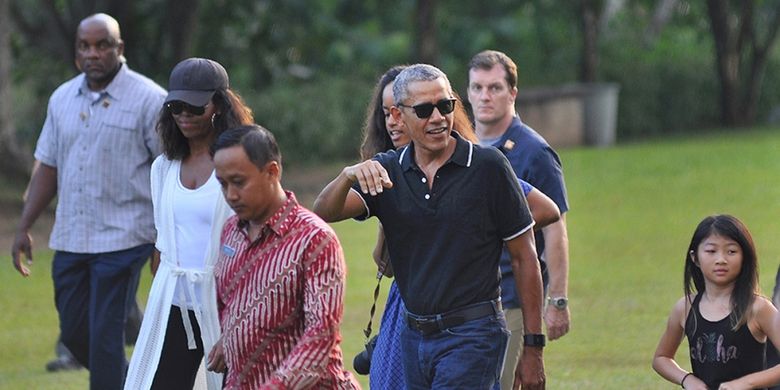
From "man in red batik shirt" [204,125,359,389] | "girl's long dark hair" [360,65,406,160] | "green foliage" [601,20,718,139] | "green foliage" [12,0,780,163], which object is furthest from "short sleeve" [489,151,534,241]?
"green foliage" [601,20,718,139]

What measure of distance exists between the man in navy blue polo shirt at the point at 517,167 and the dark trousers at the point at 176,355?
136cm

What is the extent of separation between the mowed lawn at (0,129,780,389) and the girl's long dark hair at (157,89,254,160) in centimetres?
403

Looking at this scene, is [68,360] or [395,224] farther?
[68,360]

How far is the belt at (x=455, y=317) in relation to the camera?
5711 mm

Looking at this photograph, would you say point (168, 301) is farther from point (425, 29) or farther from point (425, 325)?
point (425, 29)

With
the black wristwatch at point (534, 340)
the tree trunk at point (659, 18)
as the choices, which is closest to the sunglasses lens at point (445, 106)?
→ the black wristwatch at point (534, 340)

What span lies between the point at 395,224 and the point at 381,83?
4.36 ft

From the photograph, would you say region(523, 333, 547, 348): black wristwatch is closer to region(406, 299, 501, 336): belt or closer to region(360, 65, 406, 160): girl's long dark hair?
region(406, 299, 501, 336): belt

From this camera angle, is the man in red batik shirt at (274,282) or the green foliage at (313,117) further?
the green foliage at (313,117)

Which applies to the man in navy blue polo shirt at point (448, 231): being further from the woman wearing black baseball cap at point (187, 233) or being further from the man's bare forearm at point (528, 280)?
the woman wearing black baseball cap at point (187, 233)

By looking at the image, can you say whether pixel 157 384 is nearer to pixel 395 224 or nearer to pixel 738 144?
pixel 395 224

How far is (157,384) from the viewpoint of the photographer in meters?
6.58

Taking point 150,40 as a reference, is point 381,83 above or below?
above

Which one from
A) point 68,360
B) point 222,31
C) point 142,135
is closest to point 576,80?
point 222,31
